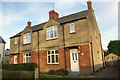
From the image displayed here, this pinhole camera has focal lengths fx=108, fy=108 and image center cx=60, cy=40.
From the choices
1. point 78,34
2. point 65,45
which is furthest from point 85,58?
point 65,45

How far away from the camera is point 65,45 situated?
14.5 metres

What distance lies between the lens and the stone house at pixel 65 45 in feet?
42.7

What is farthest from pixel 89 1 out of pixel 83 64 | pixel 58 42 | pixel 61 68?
pixel 61 68

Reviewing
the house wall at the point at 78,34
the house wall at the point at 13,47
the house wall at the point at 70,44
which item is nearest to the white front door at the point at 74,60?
the house wall at the point at 70,44

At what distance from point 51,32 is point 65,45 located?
3336 mm

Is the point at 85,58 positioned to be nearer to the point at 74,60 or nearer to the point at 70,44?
the point at 74,60

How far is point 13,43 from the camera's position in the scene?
71.3 ft

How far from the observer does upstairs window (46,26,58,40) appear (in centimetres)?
1592

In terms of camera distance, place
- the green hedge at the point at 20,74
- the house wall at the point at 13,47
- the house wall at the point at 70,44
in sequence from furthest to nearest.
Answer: the house wall at the point at 13,47 → the house wall at the point at 70,44 → the green hedge at the point at 20,74

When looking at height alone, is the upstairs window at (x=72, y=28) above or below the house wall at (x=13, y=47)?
above

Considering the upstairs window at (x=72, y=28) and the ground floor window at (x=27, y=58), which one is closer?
the upstairs window at (x=72, y=28)

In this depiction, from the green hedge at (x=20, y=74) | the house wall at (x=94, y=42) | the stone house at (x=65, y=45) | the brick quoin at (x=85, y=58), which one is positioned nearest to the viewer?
the green hedge at (x=20, y=74)

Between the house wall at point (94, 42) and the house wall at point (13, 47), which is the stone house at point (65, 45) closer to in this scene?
the house wall at point (94, 42)

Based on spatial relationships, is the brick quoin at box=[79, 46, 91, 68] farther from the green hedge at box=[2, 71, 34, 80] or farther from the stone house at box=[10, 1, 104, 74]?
the green hedge at box=[2, 71, 34, 80]
